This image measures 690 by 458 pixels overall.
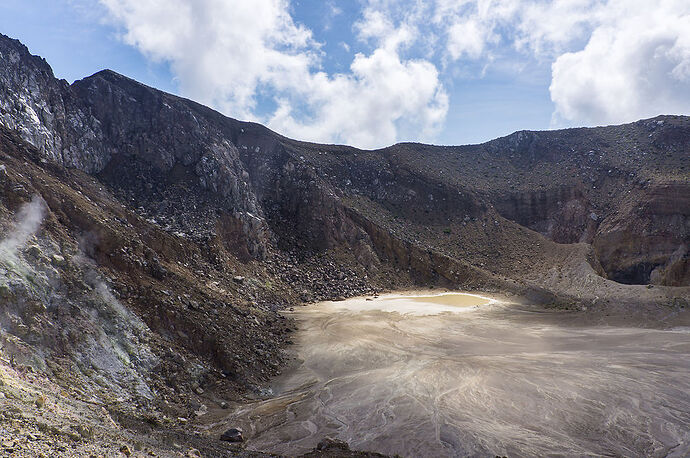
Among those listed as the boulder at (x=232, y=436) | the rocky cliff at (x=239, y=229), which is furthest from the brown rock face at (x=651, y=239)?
the boulder at (x=232, y=436)

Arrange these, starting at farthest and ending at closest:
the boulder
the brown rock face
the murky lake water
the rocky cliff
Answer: the brown rock face
the rocky cliff
the murky lake water
the boulder

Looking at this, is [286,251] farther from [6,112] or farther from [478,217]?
[478,217]

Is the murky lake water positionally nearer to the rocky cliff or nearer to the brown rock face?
the rocky cliff

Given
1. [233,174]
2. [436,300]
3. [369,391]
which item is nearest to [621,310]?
[436,300]

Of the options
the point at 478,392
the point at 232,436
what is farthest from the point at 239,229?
the point at 478,392

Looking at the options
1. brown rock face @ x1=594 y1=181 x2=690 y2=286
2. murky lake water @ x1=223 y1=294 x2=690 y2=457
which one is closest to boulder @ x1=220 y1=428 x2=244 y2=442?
murky lake water @ x1=223 y1=294 x2=690 y2=457

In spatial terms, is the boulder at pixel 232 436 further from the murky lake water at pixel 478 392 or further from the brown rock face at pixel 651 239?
the brown rock face at pixel 651 239
